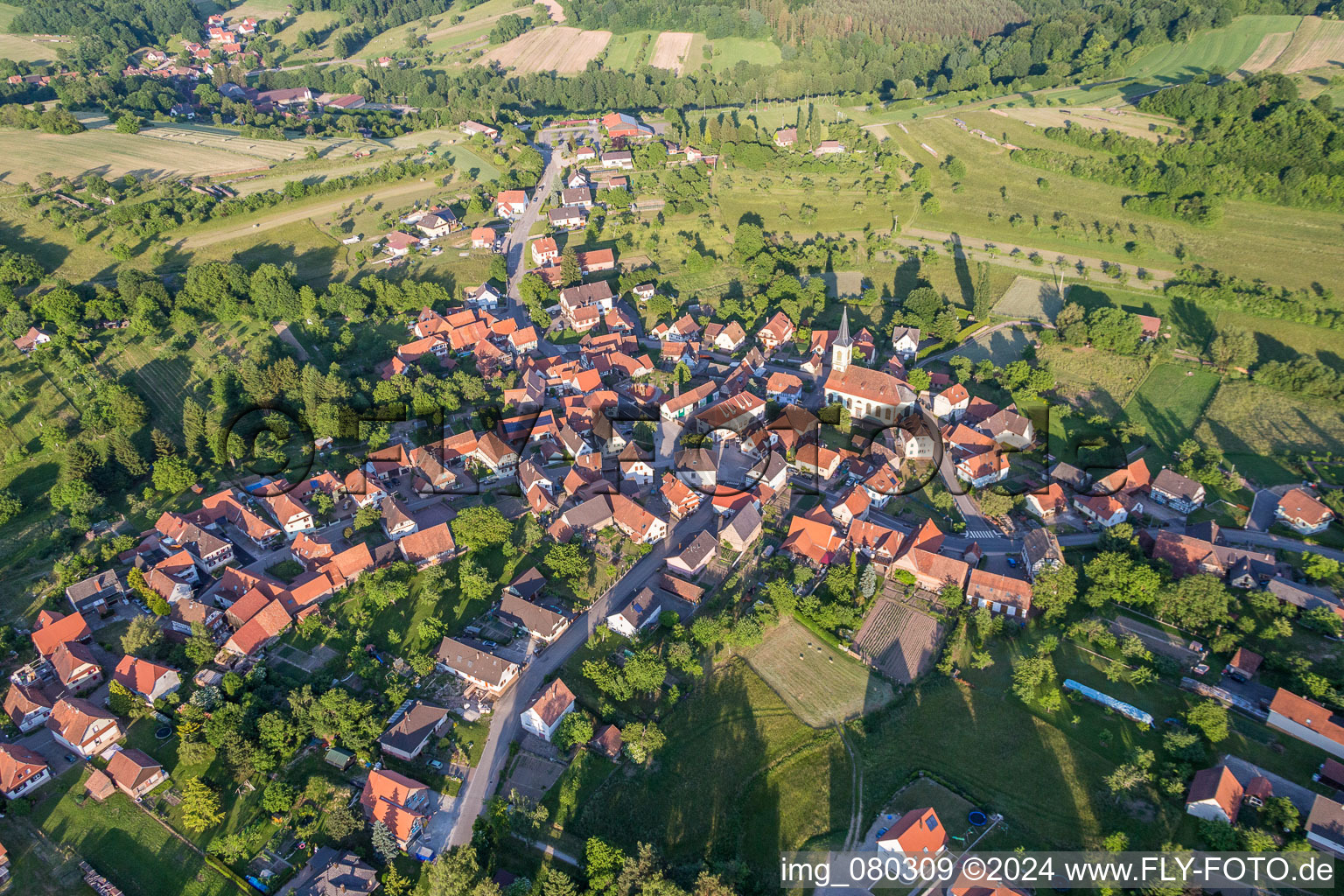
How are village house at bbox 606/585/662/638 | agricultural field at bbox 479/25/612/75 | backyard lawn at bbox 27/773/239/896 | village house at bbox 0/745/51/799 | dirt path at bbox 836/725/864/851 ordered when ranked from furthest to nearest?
agricultural field at bbox 479/25/612/75, village house at bbox 606/585/662/638, village house at bbox 0/745/51/799, dirt path at bbox 836/725/864/851, backyard lawn at bbox 27/773/239/896

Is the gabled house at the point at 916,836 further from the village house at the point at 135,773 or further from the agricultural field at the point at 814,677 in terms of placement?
the village house at the point at 135,773

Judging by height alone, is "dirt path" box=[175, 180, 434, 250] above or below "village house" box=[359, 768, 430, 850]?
above

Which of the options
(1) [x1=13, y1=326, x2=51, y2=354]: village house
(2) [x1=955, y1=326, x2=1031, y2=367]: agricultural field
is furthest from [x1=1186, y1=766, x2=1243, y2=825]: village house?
(1) [x1=13, y1=326, x2=51, y2=354]: village house

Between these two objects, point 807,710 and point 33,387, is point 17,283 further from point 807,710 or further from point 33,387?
point 807,710

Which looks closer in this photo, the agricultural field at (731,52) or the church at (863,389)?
the church at (863,389)

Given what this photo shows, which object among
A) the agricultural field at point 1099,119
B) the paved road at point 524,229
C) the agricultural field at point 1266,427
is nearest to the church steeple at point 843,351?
the agricultural field at point 1266,427

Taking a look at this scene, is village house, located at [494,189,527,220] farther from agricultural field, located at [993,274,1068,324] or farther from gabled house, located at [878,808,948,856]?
gabled house, located at [878,808,948,856]
